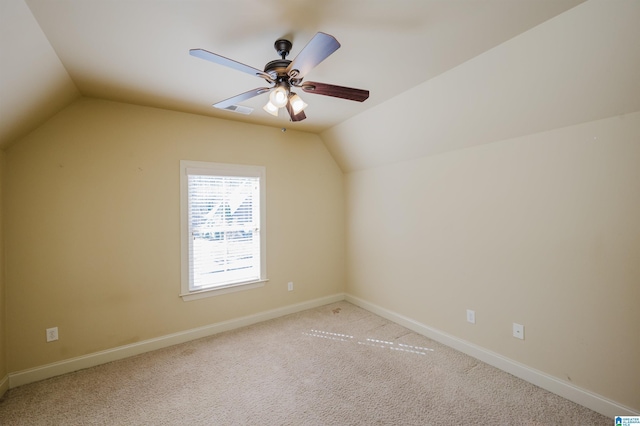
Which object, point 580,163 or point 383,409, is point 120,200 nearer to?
point 383,409

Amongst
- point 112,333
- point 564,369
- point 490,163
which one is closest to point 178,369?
point 112,333

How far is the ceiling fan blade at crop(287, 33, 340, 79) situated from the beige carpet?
2.35 metres

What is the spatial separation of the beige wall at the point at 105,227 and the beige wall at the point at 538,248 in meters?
1.97

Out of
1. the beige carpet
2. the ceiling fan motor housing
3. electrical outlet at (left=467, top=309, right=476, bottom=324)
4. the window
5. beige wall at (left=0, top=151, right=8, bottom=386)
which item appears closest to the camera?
the ceiling fan motor housing

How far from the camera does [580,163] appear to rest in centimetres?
206

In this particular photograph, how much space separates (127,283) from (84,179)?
109 centimetres

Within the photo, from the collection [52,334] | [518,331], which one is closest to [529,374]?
[518,331]

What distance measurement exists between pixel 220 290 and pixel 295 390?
1558 mm

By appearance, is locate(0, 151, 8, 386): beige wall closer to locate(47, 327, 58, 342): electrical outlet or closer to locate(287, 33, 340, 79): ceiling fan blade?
locate(47, 327, 58, 342): electrical outlet

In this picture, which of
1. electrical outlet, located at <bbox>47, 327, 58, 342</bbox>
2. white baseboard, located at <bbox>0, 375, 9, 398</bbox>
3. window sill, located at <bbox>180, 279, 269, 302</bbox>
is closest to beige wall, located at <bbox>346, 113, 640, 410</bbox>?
window sill, located at <bbox>180, 279, 269, 302</bbox>

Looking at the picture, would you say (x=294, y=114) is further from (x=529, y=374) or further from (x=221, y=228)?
(x=529, y=374)

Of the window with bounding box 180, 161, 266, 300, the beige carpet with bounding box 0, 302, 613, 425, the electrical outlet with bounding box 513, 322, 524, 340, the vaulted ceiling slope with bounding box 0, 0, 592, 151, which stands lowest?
the beige carpet with bounding box 0, 302, 613, 425

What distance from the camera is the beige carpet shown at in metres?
1.95

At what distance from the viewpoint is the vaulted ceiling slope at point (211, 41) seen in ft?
5.12
